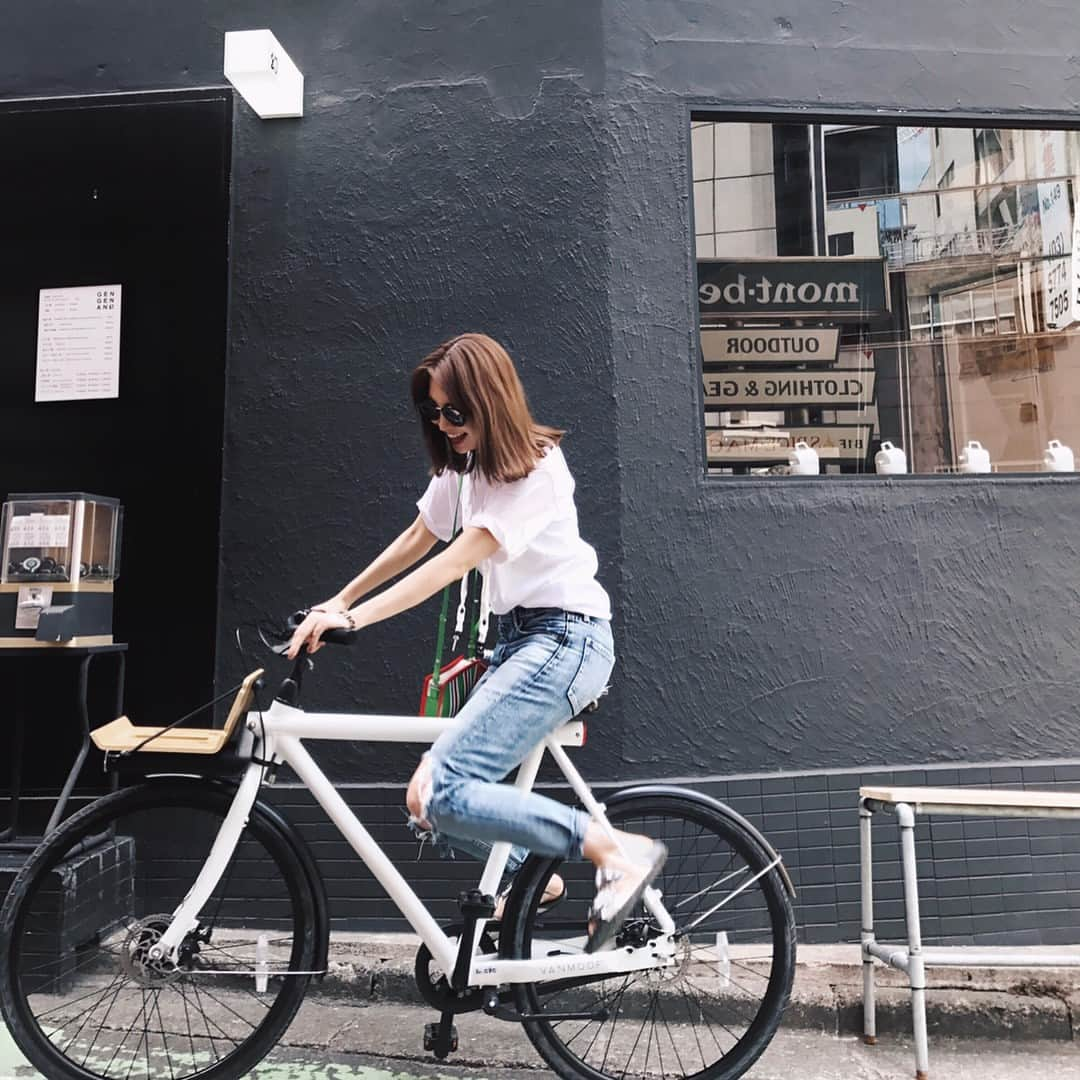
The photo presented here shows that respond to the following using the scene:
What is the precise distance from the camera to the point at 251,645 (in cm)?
387

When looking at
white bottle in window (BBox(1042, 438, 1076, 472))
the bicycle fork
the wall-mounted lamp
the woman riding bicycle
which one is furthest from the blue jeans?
white bottle in window (BBox(1042, 438, 1076, 472))

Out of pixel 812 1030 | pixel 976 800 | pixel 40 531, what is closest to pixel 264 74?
pixel 40 531

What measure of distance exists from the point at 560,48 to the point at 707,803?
324 cm

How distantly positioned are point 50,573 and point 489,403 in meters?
2.15

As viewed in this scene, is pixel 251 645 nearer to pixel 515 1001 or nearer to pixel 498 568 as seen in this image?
pixel 498 568

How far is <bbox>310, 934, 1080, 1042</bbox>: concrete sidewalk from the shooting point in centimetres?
327

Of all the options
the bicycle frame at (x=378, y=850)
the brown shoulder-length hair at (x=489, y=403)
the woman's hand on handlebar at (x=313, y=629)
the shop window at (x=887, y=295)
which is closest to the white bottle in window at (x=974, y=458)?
the shop window at (x=887, y=295)

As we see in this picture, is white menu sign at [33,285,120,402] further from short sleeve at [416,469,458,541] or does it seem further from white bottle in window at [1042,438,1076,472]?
white bottle in window at [1042,438,1076,472]

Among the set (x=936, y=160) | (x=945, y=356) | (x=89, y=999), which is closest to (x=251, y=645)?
(x=89, y=999)

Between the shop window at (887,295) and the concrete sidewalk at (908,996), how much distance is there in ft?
6.76

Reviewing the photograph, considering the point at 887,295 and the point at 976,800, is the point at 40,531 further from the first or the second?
the point at 887,295

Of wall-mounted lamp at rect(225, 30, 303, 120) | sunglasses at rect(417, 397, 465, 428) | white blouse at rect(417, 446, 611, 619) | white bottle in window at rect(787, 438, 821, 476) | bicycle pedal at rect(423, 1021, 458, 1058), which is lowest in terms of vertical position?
bicycle pedal at rect(423, 1021, 458, 1058)

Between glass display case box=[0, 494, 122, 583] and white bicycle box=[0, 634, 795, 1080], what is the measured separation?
48.4 inches

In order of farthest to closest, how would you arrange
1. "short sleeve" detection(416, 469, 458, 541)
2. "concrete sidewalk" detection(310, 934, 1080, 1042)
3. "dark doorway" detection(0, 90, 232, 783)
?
"dark doorway" detection(0, 90, 232, 783) → "concrete sidewalk" detection(310, 934, 1080, 1042) → "short sleeve" detection(416, 469, 458, 541)
